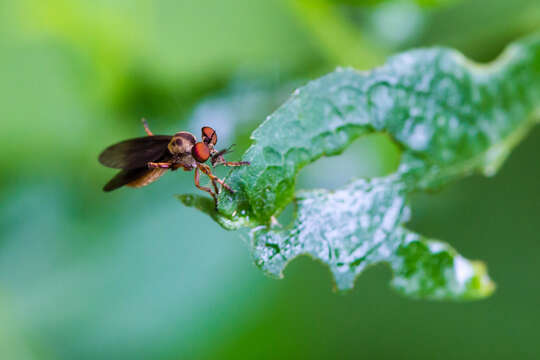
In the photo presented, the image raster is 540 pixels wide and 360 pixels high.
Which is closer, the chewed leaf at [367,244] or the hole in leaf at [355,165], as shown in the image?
the chewed leaf at [367,244]

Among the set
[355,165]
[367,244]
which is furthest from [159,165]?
[355,165]

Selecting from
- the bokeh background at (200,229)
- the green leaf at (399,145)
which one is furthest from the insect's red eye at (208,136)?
the bokeh background at (200,229)

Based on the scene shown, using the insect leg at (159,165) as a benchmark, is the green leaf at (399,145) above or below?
below

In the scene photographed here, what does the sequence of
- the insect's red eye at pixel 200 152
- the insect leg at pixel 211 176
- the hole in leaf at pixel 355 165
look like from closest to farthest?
1. the insect leg at pixel 211 176
2. the insect's red eye at pixel 200 152
3. the hole in leaf at pixel 355 165

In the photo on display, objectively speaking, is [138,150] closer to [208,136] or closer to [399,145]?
[208,136]

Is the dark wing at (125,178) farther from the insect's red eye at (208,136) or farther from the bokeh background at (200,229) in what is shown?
the bokeh background at (200,229)

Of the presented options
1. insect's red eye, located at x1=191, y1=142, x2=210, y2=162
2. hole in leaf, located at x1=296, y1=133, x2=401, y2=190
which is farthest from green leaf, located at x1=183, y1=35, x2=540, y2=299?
hole in leaf, located at x1=296, y1=133, x2=401, y2=190

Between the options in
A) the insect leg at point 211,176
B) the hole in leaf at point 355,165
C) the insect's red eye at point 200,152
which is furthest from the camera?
the hole in leaf at point 355,165

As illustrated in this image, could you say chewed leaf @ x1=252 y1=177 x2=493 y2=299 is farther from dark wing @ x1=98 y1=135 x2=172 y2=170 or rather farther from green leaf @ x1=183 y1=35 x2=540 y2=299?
dark wing @ x1=98 y1=135 x2=172 y2=170
